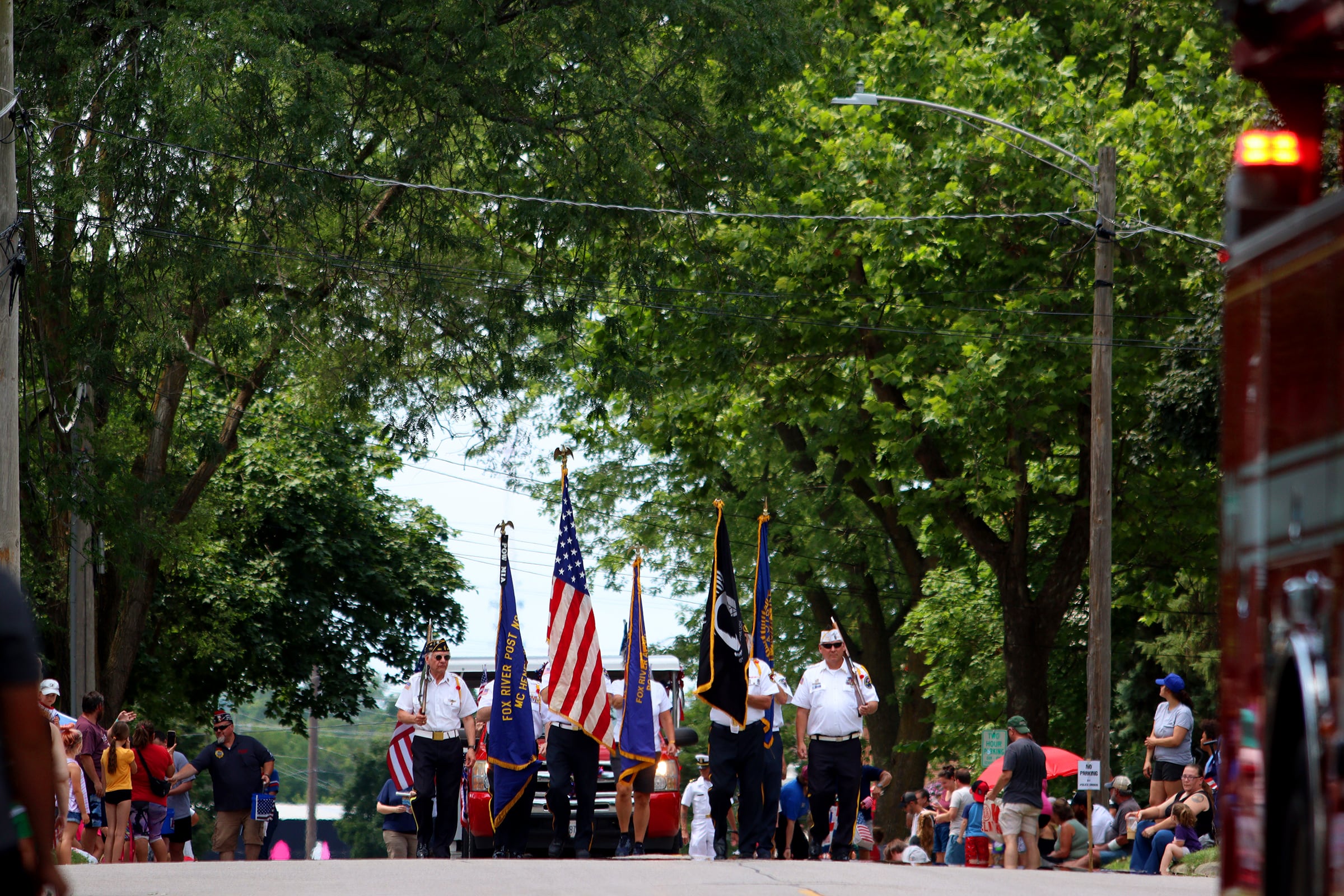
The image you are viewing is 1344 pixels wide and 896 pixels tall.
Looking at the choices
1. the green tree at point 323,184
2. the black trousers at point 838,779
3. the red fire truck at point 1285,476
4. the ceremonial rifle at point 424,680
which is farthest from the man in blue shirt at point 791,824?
the red fire truck at point 1285,476

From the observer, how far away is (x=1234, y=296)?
18.5 ft

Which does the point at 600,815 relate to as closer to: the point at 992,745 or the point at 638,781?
the point at 638,781

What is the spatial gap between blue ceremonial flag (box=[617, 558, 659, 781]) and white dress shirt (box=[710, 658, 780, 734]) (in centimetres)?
84

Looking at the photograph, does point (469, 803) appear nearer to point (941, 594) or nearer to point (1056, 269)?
point (1056, 269)

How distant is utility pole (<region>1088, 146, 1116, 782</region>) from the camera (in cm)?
2108

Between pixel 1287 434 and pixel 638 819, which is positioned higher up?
pixel 1287 434

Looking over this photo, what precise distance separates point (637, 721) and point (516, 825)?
5.01ft

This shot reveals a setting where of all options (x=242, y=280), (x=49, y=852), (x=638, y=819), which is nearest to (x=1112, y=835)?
(x=638, y=819)

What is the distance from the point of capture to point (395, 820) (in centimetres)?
1948

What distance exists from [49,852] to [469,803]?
49.2 feet

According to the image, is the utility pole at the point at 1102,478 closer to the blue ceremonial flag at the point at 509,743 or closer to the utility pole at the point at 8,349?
the blue ceremonial flag at the point at 509,743

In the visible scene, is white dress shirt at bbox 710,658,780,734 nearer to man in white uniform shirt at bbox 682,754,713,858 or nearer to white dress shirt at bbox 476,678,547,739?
man in white uniform shirt at bbox 682,754,713,858

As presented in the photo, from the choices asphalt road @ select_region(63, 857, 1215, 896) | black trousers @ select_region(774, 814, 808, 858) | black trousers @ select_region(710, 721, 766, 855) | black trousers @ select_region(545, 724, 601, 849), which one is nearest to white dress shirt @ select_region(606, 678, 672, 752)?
black trousers @ select_region(545, 724, 601, 849)

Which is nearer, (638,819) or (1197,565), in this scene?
(638,819)
